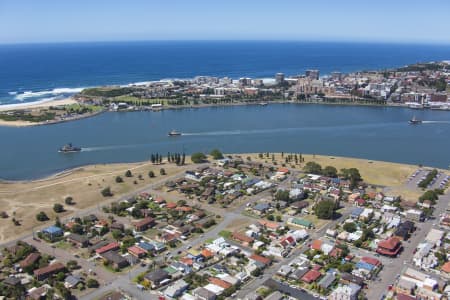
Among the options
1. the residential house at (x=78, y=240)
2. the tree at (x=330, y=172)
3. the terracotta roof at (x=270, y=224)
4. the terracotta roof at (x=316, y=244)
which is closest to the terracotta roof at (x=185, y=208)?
the terracotta roof at (x=270, y=224)

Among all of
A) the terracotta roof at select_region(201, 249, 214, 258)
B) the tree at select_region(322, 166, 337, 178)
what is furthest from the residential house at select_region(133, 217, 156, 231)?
the tree at select_region(322, 166, 337, 178)

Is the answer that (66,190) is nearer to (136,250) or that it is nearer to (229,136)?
(136,250)

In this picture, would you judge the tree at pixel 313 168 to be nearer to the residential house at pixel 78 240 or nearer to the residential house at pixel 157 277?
the residential house at pixel 157 277

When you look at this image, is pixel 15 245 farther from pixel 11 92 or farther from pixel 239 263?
pixel 11 92

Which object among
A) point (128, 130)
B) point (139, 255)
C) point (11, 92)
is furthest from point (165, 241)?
point (11, 92)

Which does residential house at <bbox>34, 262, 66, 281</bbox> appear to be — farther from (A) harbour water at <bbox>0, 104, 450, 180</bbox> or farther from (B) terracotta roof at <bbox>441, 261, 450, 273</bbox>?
(A) harbour water at <bbox>0, 104, 450, 180</bbox>
